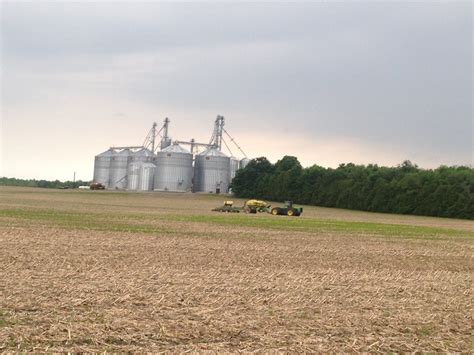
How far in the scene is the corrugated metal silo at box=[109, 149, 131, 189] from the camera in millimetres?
155000

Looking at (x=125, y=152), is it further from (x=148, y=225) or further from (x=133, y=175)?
(x=148, y=225)

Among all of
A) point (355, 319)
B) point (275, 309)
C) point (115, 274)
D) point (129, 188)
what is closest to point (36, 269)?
point (115, 274)

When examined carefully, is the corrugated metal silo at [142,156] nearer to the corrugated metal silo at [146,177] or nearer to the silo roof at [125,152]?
the silo roof at [125,152]

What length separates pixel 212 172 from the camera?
146375 mm

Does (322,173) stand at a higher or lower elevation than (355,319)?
higher

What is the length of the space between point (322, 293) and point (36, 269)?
8418 millimetres

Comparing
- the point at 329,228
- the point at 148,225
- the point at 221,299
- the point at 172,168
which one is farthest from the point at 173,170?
the point at 221,299

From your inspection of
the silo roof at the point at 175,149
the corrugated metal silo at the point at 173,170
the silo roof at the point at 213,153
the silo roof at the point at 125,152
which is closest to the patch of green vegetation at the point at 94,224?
the corrugated metal silo at the point at 173,170

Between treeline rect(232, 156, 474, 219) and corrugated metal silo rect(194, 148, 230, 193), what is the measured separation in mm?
8371

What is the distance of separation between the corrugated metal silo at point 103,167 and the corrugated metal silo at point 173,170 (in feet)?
67.4

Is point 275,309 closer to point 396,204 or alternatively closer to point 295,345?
point 295,345

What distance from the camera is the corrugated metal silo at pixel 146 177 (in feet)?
482

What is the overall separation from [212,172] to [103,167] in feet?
107

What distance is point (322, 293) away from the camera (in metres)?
16.3
